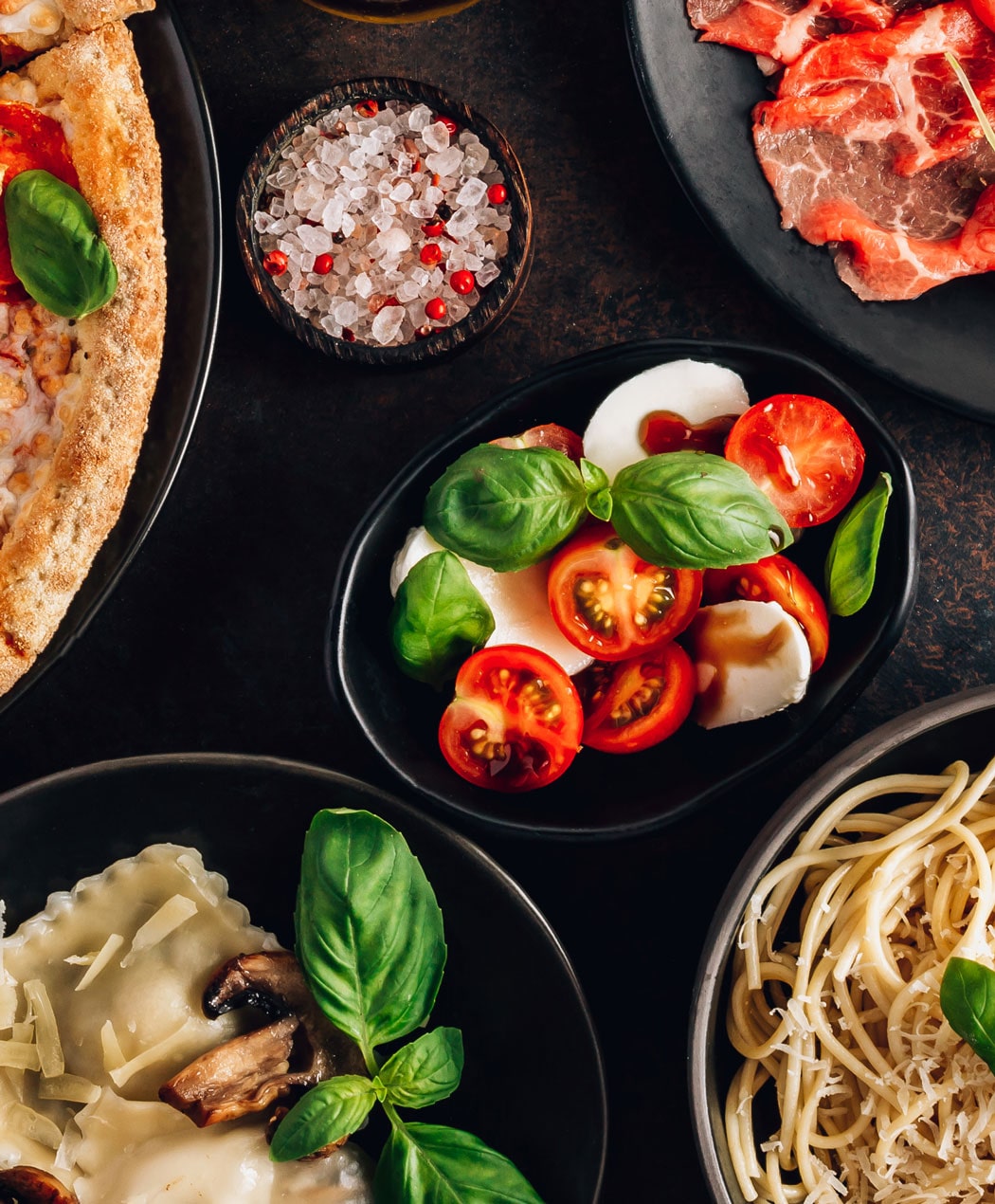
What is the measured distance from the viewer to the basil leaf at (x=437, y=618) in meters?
2.18

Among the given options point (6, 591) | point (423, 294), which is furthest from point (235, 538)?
point (423, 294)

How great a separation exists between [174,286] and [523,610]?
1.03m

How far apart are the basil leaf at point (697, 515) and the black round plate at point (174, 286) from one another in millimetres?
992

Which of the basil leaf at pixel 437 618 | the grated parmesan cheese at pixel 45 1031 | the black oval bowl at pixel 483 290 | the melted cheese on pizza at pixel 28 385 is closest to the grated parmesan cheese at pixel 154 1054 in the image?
the grated parmesan cheese at pixel 45 1031

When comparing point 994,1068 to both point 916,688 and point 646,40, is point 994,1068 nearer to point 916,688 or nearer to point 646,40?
point 916,688

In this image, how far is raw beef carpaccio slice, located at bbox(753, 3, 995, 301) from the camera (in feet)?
8.42

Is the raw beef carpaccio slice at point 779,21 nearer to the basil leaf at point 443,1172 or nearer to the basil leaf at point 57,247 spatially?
the basil leaf at point 57,247

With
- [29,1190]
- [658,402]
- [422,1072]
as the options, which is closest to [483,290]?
[658,402]

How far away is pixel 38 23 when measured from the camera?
2410 mm

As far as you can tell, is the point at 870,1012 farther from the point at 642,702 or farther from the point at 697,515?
the point at 697,515

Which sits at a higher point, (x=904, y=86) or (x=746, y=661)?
(x=904, y=86)

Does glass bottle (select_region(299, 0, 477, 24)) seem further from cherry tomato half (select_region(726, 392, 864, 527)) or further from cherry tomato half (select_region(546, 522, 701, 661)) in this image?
cherry tomato half (select_region(546, 522, 701, 661))

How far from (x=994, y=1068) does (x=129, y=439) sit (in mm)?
2101

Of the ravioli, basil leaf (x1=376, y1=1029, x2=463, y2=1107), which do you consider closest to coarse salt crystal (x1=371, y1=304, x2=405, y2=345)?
the ravioli
